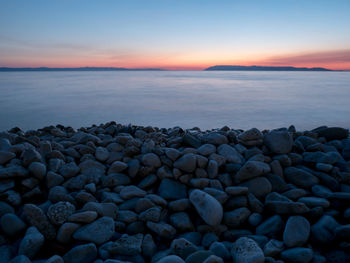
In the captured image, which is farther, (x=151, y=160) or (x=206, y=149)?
(x=206, y=149)

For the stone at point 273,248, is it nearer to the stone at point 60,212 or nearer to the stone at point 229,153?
the stone at point 229,153

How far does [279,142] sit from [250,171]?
2.04ft

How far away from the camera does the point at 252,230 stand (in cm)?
202

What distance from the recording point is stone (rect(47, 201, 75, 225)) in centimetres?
187

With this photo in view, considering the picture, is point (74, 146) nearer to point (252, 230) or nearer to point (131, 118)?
point (252, 230)

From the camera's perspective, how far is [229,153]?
2.72 metres

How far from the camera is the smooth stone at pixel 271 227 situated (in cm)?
191

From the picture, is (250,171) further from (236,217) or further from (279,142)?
(279,142)

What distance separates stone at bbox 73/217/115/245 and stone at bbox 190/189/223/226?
65 centimetres

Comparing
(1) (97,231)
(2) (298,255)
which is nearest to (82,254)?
(1) (97,231)

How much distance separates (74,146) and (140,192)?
3.74 ft

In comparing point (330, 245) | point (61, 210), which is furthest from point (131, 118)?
point (330, 245)

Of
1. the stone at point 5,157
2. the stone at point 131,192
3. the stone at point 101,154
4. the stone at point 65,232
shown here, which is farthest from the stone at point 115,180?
the stone at point 5,157

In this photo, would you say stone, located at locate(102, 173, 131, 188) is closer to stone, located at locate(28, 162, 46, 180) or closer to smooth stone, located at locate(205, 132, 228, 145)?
stone, located at locate(28, 162, 46, 180)
